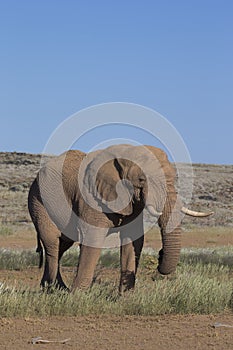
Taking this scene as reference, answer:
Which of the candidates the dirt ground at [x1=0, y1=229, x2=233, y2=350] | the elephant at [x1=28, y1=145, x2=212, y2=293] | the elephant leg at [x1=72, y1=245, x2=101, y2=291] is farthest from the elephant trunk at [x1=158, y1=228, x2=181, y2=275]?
the dirt ground at [x1=0, y1=229, x2=233, y2=350]

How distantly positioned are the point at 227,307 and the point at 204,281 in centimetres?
79

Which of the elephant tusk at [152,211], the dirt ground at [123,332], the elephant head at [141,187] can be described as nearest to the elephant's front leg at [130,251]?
the elephant head at [141,187]

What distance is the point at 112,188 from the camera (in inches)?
452

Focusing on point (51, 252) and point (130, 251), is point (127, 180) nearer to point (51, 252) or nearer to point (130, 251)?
point (130, 251)

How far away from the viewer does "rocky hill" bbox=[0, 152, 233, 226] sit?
3956 cm

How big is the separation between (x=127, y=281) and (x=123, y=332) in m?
3.33

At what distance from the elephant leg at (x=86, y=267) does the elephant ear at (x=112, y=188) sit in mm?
666

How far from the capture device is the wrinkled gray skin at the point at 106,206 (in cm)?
1104

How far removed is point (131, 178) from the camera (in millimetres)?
11320

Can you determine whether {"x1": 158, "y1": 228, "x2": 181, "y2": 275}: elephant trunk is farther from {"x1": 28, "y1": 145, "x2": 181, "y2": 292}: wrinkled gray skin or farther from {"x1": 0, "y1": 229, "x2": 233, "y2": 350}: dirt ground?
{"x1": 0, "y1": 229, "x2": 233, "y2": 350}: dirt ground

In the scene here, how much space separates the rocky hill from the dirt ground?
26367mm

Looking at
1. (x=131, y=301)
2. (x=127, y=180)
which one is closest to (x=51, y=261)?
(x=127, y=180)

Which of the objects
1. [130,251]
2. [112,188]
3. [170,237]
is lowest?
[130,251]

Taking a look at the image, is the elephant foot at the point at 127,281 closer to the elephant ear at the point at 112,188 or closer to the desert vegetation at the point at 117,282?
the desert vegetation at the point at 117,282
